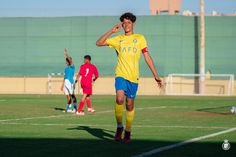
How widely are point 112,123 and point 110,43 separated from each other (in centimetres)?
573

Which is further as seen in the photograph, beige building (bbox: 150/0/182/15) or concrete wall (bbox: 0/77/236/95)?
beige building (bbox: 150/0/182/15)

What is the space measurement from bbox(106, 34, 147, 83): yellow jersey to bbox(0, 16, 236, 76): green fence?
51.4 meters

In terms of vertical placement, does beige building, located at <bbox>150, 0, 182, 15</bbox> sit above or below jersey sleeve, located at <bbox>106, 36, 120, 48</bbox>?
above

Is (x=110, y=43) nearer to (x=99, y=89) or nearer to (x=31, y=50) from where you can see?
(x=99, y=89)

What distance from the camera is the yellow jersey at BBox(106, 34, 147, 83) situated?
14695mm

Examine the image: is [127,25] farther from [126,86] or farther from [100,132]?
[100,132]

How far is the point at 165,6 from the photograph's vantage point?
256 ft

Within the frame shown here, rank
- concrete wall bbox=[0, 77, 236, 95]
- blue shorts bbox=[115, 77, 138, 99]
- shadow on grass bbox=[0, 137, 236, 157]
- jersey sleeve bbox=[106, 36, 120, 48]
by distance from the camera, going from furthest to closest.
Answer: concrete wall bbox=[0, 77, 236, 95] < jersey sleeve bbox=[106, 36, 120, 48] < blue shorts bbox=[115, 77, 138, 99] < shadow on grass bbox=[0, 137, 236, 157]

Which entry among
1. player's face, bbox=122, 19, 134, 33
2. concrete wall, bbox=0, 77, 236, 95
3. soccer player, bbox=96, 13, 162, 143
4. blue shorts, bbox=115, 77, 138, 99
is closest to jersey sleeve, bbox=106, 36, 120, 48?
soccer player, bbox=96, 13, 162, 143

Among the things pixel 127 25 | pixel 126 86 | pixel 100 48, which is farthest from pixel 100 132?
pixel 100 48

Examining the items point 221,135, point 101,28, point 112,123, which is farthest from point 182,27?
point 221,135

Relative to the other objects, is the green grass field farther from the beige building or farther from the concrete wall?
the beige building

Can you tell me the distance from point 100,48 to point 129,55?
53808 mm

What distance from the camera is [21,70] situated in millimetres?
70000
